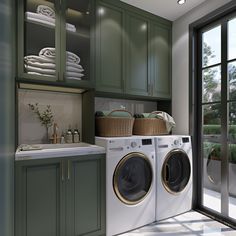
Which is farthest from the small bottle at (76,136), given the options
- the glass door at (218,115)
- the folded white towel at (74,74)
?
the glass door at (218,115)

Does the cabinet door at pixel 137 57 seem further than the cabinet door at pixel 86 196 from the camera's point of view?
Yes

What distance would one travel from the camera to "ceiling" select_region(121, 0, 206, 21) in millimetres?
2293

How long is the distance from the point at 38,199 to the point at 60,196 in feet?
0.60

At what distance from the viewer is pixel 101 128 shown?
6.82ft

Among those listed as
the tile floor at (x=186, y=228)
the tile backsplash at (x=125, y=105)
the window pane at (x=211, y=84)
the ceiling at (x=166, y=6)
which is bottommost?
the tile floor at (x=186, y=228)

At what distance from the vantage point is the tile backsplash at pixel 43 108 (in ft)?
6.70

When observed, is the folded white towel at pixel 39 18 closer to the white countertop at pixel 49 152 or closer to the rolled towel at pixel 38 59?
the rolled towel at pixel 38 59

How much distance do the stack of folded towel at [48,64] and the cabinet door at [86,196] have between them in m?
0.89

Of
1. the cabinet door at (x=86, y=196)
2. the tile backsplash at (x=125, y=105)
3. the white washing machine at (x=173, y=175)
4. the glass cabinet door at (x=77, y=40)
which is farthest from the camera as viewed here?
the tile backsplash at (x=125, y=105)

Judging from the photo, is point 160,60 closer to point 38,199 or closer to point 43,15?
point 43,15

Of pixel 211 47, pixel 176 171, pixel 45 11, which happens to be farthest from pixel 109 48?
pixel 176 171

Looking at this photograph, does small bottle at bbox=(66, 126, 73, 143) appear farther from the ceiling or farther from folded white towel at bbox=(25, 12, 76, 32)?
the ceiling

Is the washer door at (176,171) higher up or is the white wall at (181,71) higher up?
the white wall at (181,71)

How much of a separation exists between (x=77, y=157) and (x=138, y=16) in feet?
6.60
